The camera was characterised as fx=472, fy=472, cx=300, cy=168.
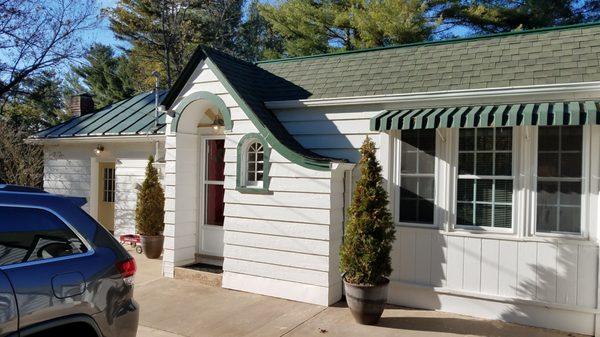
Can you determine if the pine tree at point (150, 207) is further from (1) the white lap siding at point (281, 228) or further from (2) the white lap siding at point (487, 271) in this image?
(2) the white lap siding at point (487, 271)

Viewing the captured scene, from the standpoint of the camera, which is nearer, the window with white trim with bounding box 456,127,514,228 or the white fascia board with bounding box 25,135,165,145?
the window with white trim with bounding box 456,127,514,228

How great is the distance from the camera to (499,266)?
19.9 feet

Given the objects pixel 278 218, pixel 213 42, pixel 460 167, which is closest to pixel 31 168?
pixel 278 218

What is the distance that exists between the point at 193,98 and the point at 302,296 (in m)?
3.58

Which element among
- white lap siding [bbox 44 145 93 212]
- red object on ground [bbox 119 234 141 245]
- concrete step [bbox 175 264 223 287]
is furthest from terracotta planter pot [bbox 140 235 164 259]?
white lap siding [bbox 44 145 93 212]

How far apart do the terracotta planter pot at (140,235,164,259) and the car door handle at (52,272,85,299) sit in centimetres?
647

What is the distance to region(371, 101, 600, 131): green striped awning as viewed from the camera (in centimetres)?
524

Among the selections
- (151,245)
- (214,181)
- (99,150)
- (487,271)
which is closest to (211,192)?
(214,181)

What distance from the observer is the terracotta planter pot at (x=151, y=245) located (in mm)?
9523

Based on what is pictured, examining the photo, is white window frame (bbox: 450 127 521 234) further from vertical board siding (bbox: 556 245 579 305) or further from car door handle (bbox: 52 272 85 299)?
car door handle (bbox: 52 272 85 299)

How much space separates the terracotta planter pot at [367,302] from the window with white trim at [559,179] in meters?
2.17

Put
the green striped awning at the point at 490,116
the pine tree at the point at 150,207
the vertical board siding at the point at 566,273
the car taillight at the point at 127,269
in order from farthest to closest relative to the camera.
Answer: the pine tree at the point at 150,207, the vertical board siding at the point at 566,273, the green striped awning at the point at 490,116, the car taillight at the point at 127,269

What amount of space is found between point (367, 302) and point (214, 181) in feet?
12.7

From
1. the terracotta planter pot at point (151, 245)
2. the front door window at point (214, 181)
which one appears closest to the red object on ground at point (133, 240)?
the terracotta planter pot at point (151, 245)
